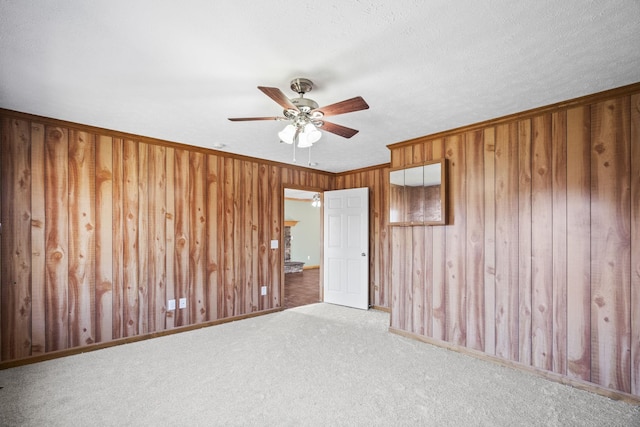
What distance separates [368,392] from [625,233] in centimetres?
231

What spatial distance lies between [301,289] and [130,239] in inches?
153

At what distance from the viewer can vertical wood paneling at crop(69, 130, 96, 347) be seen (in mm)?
3199

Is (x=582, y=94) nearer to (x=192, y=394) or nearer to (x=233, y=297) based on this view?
(x=192, y=394)

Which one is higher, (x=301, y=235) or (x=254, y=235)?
(x=254, y=235)

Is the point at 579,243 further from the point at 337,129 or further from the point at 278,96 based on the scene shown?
the point at 278,96

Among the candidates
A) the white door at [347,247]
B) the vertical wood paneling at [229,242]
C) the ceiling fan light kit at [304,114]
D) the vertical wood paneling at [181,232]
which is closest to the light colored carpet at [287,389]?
the vertical wood paneling at [181,232]

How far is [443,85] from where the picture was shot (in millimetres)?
2375

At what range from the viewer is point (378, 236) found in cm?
529

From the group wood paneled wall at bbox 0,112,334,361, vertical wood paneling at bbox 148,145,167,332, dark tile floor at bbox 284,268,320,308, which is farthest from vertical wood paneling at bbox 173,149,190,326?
dark tile floor at bbox 284,268,320,308

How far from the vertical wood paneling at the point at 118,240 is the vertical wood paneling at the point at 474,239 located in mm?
3713

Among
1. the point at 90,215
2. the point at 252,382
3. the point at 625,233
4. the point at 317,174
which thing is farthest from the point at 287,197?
the point at 625,233

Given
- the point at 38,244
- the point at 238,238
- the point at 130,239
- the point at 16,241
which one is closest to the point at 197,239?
the point at 238,238

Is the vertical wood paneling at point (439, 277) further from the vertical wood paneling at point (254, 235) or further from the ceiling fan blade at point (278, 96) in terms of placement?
the vertical wood paneling at point (254, 235)

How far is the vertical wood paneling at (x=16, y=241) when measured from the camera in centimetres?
287
